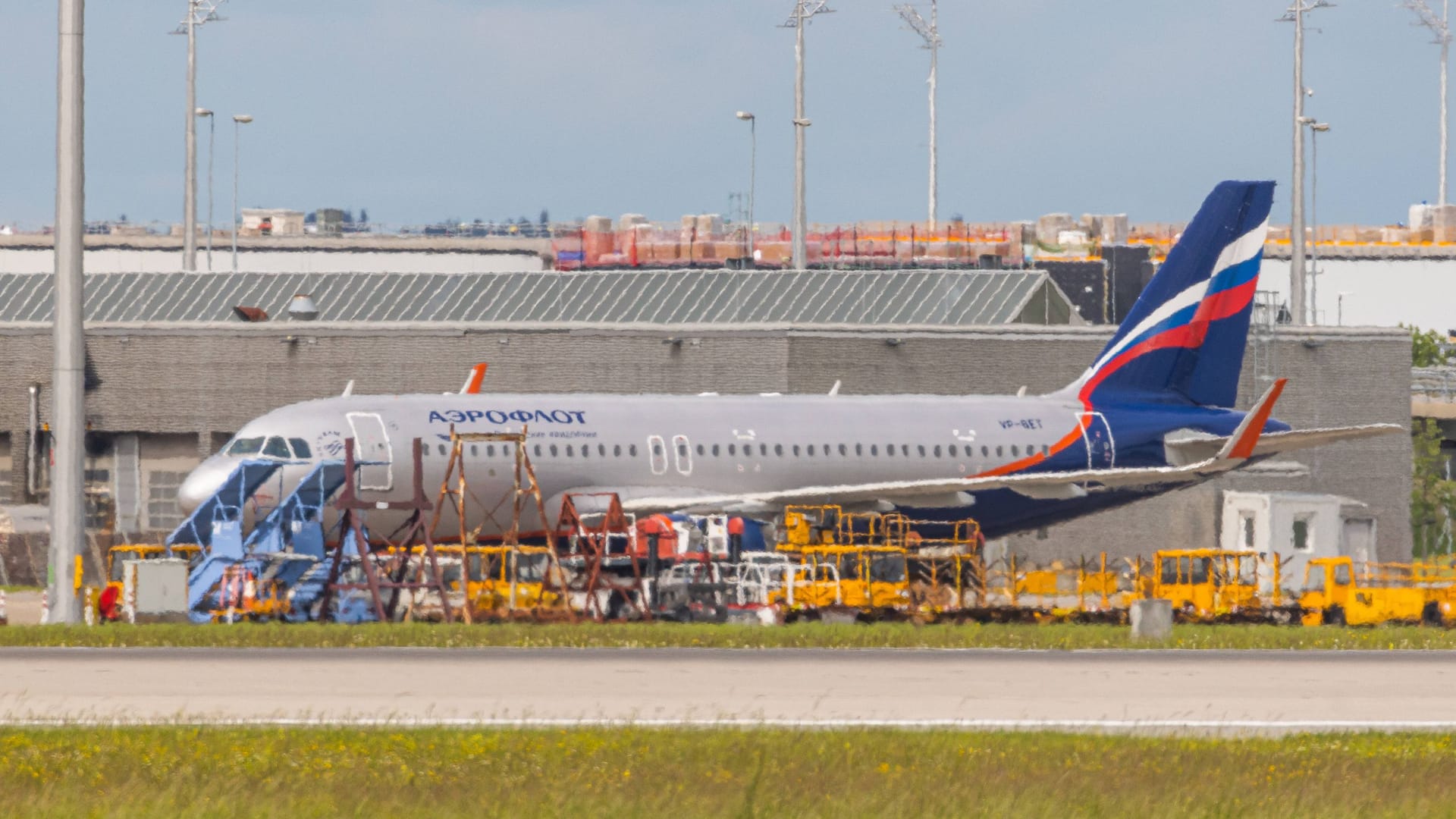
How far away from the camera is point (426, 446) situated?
47625 mm

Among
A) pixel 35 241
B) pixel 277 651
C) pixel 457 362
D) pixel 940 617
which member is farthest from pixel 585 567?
pixel 35 241

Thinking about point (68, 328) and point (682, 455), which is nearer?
point (68, 328)

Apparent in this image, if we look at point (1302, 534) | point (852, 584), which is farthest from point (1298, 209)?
point (852, 584)

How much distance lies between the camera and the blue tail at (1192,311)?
188 feet

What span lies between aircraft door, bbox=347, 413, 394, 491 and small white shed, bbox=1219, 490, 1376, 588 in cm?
2685

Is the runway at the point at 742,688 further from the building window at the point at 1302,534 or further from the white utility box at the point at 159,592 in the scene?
the building window at the point at 1302,534

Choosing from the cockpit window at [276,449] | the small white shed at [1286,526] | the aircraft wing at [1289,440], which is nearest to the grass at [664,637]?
the cockpit window at [276,449]

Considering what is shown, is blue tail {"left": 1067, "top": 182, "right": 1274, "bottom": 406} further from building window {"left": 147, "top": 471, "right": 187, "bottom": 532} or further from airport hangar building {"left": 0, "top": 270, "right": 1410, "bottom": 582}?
building window {"left": 147, "top": 471, "right": 187, "bottom": 532}

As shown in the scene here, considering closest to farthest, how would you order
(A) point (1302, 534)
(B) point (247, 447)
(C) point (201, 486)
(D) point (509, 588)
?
(D) point (509, 588) → (C) point (201, 486) → (B) point (247, 447) → (A) point (1302, 534)

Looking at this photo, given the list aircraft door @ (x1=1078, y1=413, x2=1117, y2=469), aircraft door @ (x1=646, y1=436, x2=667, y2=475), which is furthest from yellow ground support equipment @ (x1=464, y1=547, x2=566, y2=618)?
aircraft door @ (x1=1078, y1=413, x2=1117, y2=469)

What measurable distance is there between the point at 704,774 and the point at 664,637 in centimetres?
1421

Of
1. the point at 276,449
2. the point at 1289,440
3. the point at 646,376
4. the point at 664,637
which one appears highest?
the point at 646,376

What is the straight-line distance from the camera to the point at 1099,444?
183 feet

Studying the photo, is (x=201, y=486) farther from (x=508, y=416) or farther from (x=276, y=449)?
(x=508, y=416)
